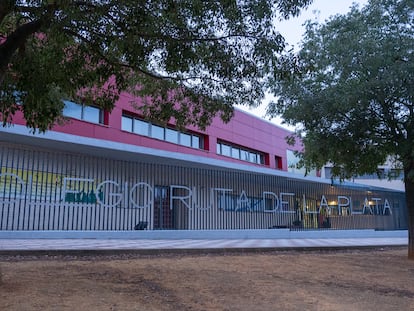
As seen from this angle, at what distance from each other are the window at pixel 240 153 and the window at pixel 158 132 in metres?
2.21

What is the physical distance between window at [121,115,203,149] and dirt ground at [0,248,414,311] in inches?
482

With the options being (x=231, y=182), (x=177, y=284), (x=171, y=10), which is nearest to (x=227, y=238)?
(x=231, y=182)

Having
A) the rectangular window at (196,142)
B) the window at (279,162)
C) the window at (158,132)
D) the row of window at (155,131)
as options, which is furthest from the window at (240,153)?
the window at (279,162)

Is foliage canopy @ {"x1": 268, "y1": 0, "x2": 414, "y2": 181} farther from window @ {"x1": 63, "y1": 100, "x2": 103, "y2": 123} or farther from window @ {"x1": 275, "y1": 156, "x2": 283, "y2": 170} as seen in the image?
window @ {"x1": 275, "y1": 156, "x2": 283, "y2": 170}

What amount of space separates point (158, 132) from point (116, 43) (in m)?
16.8

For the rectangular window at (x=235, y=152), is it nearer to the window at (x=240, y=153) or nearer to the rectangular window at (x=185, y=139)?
the window at (x=240, y=153)

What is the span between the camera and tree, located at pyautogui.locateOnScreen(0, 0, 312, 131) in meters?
6.27

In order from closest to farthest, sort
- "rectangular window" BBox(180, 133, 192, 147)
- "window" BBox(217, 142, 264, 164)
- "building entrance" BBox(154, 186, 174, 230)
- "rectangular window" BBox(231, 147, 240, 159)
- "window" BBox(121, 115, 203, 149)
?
"building entrance" BBox(154, 186, 174, 230), "window" BBox(121, 115, 203, 149), "rectangular window" BBox(180, 133, 192, 147), "window" BBox(217, 142, 264, 164), "rectangular window" BBox(231, 147, 240, 159)

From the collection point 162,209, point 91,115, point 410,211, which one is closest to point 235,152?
point 162,209

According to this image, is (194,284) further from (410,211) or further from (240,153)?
(240,153)

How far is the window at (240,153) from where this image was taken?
2830 cm

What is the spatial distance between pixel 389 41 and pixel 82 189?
11.7m

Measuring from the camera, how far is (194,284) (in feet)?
23.5

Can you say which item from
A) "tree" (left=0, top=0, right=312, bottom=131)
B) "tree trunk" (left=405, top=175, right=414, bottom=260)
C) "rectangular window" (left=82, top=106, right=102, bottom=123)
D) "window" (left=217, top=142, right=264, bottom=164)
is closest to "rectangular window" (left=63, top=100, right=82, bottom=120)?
"rectangular window" (left=82, top=106, right=102, bottom=123)
